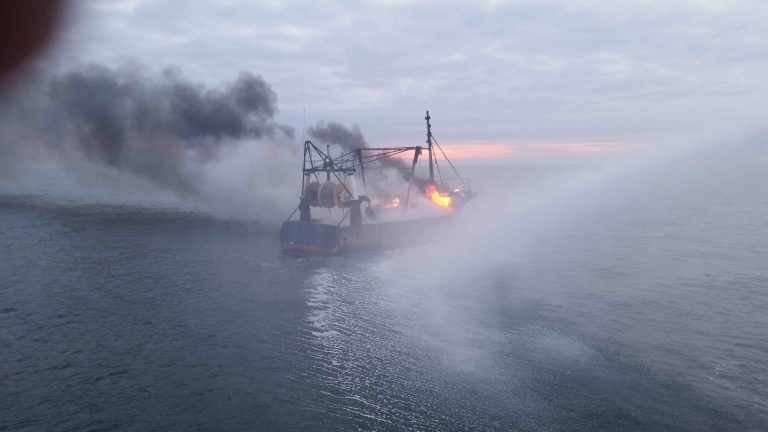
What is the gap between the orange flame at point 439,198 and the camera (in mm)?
91688

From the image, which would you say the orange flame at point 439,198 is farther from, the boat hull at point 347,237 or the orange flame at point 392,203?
the boat hull at point 347,237

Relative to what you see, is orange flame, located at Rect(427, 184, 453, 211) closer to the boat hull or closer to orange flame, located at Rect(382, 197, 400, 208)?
orange flame, located at Rect(382, 197, 400, 208)

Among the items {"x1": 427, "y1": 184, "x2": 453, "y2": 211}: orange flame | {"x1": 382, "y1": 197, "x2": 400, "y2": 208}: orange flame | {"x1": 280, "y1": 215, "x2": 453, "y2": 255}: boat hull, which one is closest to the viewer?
{"x1": 280, "y1": 215, "x2": 453, "y2": 255}: boat hull

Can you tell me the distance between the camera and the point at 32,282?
189 ft

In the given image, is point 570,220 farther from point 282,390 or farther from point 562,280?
point 282,390

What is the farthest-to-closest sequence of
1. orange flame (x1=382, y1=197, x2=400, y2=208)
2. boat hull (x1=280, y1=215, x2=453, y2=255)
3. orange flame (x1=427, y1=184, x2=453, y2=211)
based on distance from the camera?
orange flame (x1=382, y1=197, x2=400, y2=208) → orange flame (x1=427, y1=184, x2=453, y2=211) → boat hull (x1=280, y1=215, x2=453, y2=255)

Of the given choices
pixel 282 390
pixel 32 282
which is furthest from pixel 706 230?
pixel 32 282

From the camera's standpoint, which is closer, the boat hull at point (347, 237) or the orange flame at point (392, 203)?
the boat hull at point (347, 237)

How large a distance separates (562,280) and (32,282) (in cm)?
5886

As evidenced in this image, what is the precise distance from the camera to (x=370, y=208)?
84.4 m

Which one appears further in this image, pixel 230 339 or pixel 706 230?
pixel 706 230

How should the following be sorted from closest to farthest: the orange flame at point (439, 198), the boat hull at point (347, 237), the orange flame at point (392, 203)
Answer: the boat hull at point (347, 237)
the orange flame at point (439, 198)
the orange flame at point (392, 203)

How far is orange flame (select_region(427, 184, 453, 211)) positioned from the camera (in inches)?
3610

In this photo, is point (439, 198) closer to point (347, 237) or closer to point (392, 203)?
point (392, 203)
